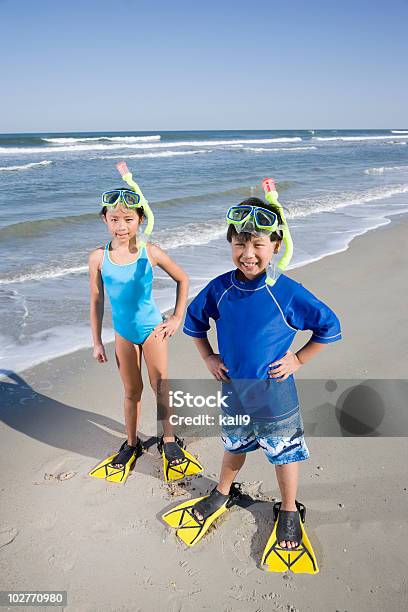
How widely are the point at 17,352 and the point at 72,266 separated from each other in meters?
3.49

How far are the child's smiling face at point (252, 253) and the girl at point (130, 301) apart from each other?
100cm

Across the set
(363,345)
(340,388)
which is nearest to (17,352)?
(340,388)

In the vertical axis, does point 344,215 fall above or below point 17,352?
above

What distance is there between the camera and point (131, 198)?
3252mm

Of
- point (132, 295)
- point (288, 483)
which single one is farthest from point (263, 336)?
point (132, 295)

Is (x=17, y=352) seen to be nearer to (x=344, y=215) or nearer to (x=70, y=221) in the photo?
(x=70, y=221)

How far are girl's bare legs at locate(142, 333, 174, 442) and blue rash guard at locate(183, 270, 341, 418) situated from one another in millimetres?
783

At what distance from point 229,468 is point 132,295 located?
134 cm

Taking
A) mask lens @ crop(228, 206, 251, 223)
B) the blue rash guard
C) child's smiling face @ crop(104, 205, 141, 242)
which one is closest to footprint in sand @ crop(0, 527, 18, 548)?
the blue rash guard

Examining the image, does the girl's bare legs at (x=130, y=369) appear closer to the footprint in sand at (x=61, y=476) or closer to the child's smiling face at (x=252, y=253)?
the footprint in sand at (x=61, y=476)

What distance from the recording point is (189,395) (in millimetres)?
Result: 4391

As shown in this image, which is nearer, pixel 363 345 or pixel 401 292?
pixel 363 345

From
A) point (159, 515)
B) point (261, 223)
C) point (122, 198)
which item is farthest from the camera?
point (122, 198)

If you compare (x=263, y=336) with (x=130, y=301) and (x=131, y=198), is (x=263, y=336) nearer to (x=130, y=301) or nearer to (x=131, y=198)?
(x=130, y=301)
